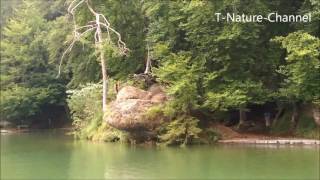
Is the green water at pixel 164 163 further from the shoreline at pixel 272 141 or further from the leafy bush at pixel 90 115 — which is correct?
the leafy bush at pixel 90 115

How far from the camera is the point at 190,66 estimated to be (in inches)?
868

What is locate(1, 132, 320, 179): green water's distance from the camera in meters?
13.1

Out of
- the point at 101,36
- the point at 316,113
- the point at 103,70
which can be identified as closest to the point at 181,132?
the point at 316,113

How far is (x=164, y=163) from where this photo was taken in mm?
15156

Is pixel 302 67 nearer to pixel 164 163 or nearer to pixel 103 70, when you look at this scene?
pixel 164 163

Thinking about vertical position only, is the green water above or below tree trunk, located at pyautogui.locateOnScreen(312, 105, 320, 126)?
below

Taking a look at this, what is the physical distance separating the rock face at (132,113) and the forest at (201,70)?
0.06 metres

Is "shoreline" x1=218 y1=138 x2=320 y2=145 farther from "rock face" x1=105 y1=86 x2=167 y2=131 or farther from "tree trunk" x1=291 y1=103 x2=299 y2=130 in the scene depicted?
"rock face" x1=105 y1=86 x2=167 y2=131

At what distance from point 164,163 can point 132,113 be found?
5391mm

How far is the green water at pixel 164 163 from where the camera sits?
13055 mm

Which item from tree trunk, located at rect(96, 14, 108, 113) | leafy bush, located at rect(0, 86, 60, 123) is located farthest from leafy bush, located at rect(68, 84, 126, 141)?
leafy bush, located at rect(0, 86, 60, 123)

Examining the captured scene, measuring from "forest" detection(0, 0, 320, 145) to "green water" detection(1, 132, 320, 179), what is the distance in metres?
2.05

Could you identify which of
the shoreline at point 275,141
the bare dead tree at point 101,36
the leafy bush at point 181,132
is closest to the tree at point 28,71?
the bare dead tree at point 101,36

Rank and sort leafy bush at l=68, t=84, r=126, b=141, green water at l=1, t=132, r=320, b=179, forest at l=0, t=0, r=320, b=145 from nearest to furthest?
green water at l=1, t=132, r=320, b=179, forest at l=0, t=0, r=320, b=145, leafy bush at l=68, t=84, r=126, b=141
